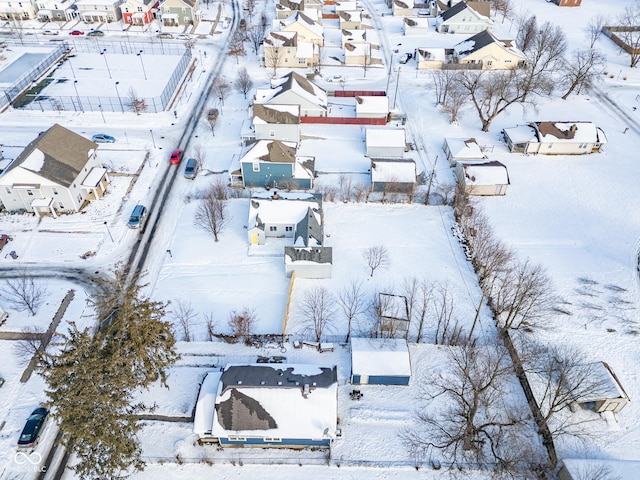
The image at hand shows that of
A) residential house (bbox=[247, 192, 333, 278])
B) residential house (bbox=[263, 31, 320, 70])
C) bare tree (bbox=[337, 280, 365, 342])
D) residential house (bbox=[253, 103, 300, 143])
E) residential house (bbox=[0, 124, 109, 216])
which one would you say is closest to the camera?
bare tree (bbox=[337, 280, 365, 342])

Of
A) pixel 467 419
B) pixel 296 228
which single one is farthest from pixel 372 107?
pixel 467 419

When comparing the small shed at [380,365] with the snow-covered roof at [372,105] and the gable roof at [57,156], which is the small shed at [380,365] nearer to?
the gable roof at [57,156]

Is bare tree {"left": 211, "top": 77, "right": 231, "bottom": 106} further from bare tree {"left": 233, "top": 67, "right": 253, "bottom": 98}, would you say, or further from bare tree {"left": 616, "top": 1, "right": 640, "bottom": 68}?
bare tree {"left": 616, "top": 1, "right": 640, "bottom": 68}

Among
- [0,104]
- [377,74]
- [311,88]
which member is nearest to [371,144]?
[311,88]

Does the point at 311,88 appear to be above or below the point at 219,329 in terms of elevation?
above

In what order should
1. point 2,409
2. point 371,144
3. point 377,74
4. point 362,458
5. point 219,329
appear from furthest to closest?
point 377,74, point 371,144, point 219,329, point 2,409, point 362,458

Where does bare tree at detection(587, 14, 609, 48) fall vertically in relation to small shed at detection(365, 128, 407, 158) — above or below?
above

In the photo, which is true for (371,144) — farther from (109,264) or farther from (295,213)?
(109,264)

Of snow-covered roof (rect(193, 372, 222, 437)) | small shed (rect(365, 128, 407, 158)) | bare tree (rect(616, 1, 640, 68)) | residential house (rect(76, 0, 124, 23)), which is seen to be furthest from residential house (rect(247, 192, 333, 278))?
residential house (rect(76, 0, 124, 23))
